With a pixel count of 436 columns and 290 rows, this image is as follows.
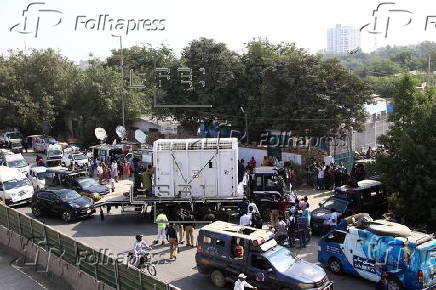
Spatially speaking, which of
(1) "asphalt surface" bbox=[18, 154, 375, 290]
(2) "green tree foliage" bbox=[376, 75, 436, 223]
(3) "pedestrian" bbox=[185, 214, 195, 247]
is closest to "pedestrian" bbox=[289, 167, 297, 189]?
(1) "asphalt surface" bbox=[18, 154, 375, 290]

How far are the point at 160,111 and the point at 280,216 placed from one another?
21.4 meters

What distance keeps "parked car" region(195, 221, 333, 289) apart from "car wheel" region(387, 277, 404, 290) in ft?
5.29

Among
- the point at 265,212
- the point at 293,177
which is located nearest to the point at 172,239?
the point at 265,212

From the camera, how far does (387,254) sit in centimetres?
1344

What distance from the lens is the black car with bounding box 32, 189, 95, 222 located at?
21750 mm

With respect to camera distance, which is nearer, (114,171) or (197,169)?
(197,169)

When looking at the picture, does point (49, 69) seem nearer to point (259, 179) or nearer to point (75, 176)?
point (75, 176)

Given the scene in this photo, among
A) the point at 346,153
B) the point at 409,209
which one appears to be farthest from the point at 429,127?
the point at 346,153

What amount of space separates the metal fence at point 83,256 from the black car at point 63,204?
2268 millimetres

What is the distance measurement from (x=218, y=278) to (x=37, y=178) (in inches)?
666

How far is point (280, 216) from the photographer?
2034 centimetres

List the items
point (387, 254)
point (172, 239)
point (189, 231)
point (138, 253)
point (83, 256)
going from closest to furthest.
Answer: point (387, 254) < point (83, 256) < point (138, 253) < point (172, 239) < point (189, 231)

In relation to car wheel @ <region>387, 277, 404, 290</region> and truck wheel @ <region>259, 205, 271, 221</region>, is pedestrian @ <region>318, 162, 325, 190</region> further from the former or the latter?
car wheel @ <region>387, 277, 404, 290</region>

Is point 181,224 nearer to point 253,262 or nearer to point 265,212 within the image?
point 265,212
